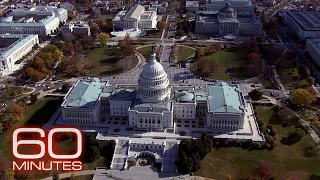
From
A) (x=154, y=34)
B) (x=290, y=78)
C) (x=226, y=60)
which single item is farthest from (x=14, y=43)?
(x=290, y=78)

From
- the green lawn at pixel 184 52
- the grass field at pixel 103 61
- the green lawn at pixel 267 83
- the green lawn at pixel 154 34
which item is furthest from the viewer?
the green lawn at pixel 154 34

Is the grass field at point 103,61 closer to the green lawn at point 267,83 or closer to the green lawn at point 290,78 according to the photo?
the green lawn at point 267,83

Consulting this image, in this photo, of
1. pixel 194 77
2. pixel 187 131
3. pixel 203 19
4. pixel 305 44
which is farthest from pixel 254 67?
pixel 203 19

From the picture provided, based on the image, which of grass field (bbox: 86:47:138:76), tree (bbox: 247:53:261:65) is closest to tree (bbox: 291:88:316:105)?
tree (bbox: 247:53:261:65)

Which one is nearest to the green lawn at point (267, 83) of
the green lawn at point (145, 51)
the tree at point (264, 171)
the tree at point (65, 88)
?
the tree at point (264, 171)

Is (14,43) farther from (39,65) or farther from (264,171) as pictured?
(264,171)

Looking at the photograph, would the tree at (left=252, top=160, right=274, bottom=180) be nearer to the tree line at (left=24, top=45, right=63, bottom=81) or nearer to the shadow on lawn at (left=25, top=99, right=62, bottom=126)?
the shadow on lawn at (left=25, top=99, right=62, bottom=126)
